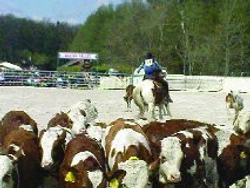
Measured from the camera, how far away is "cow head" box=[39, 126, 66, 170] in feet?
35.5

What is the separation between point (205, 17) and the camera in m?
70.1

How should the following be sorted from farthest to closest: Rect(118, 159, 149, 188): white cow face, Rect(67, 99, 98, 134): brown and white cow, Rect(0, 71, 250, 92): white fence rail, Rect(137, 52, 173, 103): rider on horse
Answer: Rect(0, 71, 250, 92): white fence rail → Rect(137, 52, 173, 103): rider on horse → Rect(67, 99, 98, 134): brown and white cow → Rect(118, 159, 149, 188): white cow face

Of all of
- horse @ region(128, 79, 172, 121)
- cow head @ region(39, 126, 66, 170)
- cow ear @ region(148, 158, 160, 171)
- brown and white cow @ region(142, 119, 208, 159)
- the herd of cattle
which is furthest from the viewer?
horse @ region(128, 79, 172, 121)

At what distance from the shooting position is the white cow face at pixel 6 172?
30.7ft

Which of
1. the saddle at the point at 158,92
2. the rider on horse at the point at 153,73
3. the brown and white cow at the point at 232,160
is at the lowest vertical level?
the brown and white cow at the point at 232,160

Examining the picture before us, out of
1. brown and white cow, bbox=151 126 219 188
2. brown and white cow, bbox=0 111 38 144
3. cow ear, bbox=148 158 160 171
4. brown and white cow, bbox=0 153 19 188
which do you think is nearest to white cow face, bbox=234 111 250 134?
brown and white cow, bbox=151 126 219 188

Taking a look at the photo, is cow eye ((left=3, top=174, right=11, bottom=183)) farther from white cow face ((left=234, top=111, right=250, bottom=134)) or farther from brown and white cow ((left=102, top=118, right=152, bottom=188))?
white cow face ((left=234, top=111, right=250, bottom=134))

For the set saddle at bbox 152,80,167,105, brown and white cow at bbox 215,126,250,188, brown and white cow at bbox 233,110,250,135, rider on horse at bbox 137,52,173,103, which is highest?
rider on horse at bbox 137,52,173,103

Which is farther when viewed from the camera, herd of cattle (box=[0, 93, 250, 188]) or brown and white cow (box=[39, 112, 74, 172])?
brown and white cow (box=[39, 112, 74, 172])

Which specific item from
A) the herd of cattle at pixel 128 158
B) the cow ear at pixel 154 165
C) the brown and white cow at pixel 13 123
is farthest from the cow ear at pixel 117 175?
the brown and white cow at pixel 13 123

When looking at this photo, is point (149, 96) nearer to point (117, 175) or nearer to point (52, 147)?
point (52, 147)

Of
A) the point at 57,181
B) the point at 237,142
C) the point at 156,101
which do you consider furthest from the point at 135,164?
the point at 156,101

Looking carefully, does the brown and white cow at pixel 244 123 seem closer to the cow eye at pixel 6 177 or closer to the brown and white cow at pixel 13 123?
the brown and white cow at pixel 13 123

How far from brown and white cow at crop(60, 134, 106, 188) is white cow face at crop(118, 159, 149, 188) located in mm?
362
